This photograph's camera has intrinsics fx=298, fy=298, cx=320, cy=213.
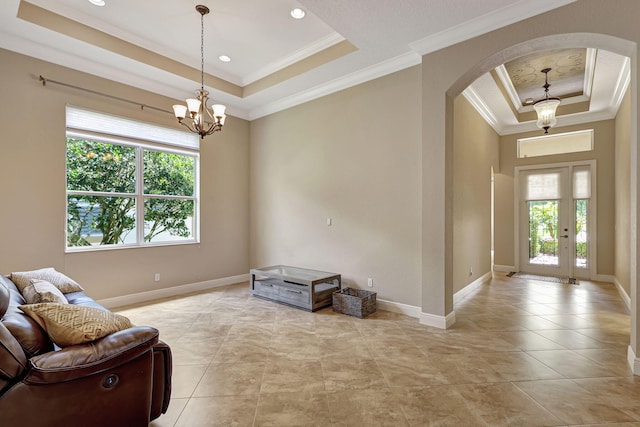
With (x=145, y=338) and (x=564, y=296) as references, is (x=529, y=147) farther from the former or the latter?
(x=145, y=338)

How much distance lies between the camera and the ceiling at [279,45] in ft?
9.80

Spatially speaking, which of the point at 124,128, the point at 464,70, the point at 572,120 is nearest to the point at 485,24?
the point at 464,70

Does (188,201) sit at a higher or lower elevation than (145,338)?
higher

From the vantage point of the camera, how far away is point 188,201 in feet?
17.0

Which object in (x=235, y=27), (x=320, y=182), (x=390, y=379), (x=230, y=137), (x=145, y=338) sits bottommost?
Answer: (x=390, y=379)

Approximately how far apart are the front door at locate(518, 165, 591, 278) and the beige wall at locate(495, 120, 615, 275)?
17 centimetres

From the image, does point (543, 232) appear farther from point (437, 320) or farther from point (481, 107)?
point (437, 320)

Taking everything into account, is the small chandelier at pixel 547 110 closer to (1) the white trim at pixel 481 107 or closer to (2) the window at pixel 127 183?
(1) the white trim at pixel 481 107

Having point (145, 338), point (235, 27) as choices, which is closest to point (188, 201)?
point (235, 27)

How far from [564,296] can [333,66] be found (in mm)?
4968

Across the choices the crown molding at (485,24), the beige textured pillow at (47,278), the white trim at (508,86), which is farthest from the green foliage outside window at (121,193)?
the white trim at (508,86)

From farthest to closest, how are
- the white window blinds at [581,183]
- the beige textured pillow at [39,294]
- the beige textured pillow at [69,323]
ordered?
the white window blinds at [581,183], the beige textured pillow at [39,294], the beige textured pillow at [69,323]

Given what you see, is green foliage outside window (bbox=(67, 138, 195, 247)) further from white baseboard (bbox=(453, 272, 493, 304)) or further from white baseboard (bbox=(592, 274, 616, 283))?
white baseboard (bbox=(592, 274, 616, 283))

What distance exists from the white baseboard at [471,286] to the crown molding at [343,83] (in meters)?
3.34
